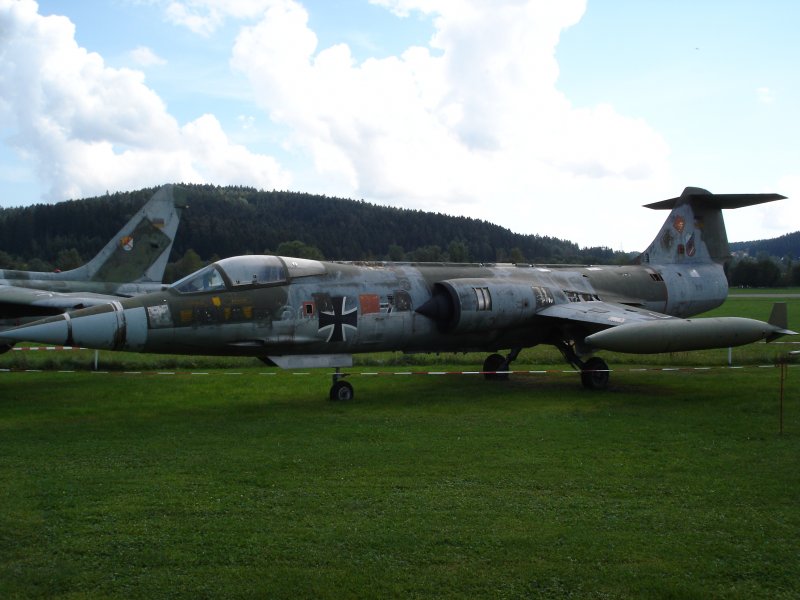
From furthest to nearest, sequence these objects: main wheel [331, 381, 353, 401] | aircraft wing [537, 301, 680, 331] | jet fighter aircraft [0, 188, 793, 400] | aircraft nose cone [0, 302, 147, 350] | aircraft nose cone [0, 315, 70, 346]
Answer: aircraft wing [537, 301, 680, 331] → main wheel [331, 381, 353, 401] → jet fighter aircraft [0, 188, 793, 400] → aircraft nose cone [0, 302, 147, 350] → aircraft nose cone [0, 315, 70, 346]

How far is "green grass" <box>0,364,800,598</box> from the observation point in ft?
15.2

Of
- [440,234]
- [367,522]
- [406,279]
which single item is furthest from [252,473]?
[440,234]

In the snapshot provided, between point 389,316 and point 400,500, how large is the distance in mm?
6277

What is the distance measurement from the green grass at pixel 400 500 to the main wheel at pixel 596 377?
2.21 meters

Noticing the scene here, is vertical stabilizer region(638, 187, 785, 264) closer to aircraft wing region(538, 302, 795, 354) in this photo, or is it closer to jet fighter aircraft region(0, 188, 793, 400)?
jet fighter aircraft region(0, 188, 793, 400)

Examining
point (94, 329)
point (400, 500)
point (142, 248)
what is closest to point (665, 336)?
point (400, 500)

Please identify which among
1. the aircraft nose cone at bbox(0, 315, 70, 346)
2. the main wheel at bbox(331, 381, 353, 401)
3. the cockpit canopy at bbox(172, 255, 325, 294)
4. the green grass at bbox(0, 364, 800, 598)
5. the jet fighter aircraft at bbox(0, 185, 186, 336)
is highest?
the jet fighter aircraft at bbox(0, 185, 186, 336)

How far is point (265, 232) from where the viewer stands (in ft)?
285

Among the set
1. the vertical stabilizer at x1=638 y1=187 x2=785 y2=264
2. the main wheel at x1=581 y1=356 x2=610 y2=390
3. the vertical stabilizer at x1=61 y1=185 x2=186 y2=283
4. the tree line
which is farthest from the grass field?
the tree line

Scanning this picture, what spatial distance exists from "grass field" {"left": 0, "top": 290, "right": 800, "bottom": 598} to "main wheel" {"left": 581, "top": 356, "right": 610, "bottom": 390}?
1.66m

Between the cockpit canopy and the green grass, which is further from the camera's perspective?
the cockpit canopy

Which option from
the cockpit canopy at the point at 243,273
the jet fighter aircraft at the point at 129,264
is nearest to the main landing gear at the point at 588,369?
the cockpit canopy at the point at 243,273

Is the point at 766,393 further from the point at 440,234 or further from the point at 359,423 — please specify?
the point at 440,234

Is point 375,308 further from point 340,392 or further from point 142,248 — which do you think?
point 142,248
